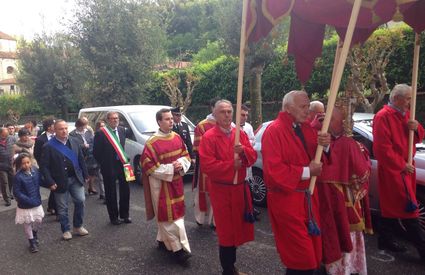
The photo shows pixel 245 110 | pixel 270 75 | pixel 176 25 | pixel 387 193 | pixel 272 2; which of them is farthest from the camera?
pixel 176 25

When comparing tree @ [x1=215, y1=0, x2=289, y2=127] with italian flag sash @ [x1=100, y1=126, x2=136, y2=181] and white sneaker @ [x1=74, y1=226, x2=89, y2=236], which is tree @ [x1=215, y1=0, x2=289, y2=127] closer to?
italian flag sash @ [x1=100, y1=126, x2=136, y2=181]

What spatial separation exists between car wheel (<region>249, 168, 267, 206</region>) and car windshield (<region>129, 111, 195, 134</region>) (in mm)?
3444

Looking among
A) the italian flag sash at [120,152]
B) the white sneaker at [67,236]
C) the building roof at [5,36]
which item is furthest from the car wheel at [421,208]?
the building roof at [5,36]

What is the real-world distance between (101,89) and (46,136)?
31.3 feet

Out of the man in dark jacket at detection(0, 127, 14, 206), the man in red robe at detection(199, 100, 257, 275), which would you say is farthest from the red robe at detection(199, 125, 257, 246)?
the man in dark jacket at detection(0, 127, 14, 206)

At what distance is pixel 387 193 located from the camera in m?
4.46

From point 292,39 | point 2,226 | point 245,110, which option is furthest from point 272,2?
point 2,226

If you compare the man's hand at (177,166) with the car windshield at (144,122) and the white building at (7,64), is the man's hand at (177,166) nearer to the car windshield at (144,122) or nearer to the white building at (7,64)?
the car windshield at (144,122)

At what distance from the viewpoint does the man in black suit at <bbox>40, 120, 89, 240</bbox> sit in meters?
5.70

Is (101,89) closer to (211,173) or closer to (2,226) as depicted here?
(2,226)

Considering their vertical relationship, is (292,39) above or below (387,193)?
above

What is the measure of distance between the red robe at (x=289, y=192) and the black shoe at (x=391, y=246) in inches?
73.5

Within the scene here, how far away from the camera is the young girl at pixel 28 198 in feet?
17.8

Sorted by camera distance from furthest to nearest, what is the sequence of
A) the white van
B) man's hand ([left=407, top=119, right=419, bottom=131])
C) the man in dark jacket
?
the white van
the man in dark jacket
man's hand ([left=407, top=119, right=419, bottom=131])
